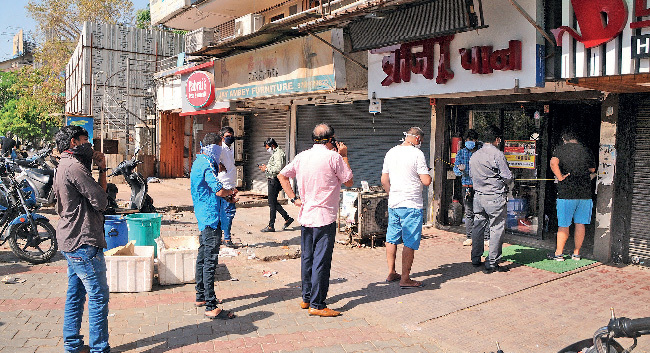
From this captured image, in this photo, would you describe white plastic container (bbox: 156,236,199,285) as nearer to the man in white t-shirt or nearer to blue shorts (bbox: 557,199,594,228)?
the man in white t-shirt

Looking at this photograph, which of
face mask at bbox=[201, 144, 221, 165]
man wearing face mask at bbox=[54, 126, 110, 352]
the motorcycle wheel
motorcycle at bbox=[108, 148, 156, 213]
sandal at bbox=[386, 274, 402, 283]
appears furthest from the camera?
motorcycle at bbox=[108, 148, 156, 213]

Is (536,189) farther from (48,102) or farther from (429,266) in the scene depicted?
(48,102)

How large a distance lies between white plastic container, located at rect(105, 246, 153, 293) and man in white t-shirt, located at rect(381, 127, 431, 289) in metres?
2.94

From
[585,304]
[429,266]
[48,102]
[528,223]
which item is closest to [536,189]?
[528,223]

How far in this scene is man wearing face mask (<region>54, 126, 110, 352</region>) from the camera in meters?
4.23

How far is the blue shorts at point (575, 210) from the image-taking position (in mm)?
7381

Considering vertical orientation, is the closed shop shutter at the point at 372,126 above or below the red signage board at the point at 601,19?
below

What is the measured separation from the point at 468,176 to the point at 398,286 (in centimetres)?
330

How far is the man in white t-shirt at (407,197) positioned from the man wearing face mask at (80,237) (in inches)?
134

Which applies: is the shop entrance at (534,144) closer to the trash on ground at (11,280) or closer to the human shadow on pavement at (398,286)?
the human shadow on pavement at (398,286)

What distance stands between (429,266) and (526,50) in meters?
3.31

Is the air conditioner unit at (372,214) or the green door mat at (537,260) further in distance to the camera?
the air conditioner unit at (372,214)

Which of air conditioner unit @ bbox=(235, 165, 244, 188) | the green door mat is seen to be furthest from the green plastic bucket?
air conditioner unit @ bbox=(235, 165, 244, 188)

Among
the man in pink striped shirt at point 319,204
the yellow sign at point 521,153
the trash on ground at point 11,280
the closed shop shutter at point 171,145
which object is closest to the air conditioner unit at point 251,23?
the yellow sign at point 521,153
